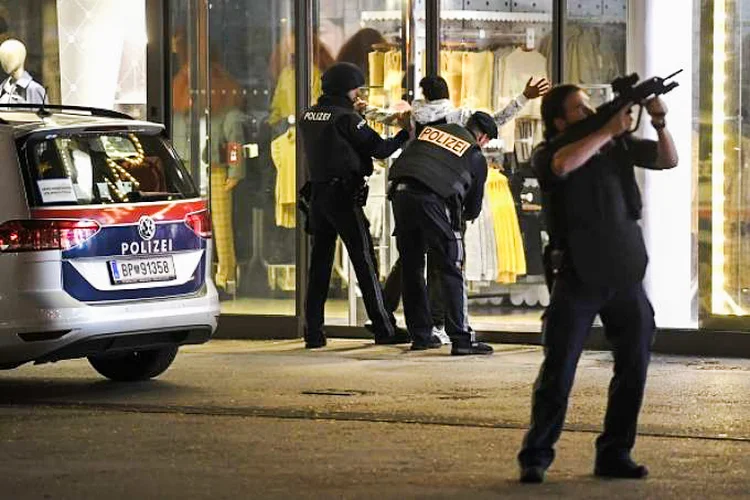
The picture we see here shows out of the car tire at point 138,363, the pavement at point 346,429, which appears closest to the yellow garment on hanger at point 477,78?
the pavement at point 346,429

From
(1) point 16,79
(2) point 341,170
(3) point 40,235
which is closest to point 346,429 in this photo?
(3) point 40,235

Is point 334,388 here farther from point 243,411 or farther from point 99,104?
point 99,104

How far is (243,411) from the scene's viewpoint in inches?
417

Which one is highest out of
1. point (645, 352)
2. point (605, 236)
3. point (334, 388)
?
point (605, 236)

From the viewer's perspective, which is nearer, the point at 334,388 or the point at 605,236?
the point at 605,236

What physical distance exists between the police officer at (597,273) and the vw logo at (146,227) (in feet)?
11.6

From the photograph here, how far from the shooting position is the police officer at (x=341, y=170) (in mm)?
13898

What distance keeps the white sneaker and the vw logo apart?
12.0ft

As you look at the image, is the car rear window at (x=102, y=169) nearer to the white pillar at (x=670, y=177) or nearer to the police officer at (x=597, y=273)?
the police officer at (x=597, y=273)

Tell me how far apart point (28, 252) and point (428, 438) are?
8.79 feet

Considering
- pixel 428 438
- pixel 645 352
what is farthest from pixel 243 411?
pixel 645 352

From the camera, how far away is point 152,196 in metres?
11.4

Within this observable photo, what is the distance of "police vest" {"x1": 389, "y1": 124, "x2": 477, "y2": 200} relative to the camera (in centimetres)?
1347

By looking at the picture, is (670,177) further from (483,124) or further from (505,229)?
(505,229)
